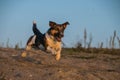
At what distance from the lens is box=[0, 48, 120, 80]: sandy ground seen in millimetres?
10500

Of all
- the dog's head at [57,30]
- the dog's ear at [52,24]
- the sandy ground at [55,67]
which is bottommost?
the sandy ground at [55,67]

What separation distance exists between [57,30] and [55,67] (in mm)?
1866

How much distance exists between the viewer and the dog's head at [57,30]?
13148 millimetres

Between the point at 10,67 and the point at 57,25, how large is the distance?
2.70 m

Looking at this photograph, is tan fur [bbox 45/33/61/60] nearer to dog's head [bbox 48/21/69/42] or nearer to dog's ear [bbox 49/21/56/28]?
dog's head [bbox 48/21/69/42]

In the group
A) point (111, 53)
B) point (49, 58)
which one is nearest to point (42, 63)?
point (49, 58)

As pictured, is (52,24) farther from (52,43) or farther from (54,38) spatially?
(52,43)

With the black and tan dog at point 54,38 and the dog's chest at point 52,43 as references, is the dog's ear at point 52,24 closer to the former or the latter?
the black and tan dog at point 54,38

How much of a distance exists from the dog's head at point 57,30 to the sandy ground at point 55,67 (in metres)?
0.66

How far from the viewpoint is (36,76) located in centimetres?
1041

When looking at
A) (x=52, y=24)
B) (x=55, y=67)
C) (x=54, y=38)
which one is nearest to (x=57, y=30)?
(x=54, y=38)

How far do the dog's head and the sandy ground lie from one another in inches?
26.0

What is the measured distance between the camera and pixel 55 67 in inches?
458


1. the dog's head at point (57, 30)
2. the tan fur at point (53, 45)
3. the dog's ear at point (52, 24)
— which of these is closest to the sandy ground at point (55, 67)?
the tan fur at point (53, 45)
